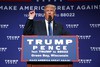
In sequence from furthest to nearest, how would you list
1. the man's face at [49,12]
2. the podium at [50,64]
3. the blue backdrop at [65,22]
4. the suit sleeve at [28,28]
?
1. the blue backdrop at [65,22]
2. the man's face at [49,12]
3. the suit sleeve at [28,28]
4. the podium at [50,64]

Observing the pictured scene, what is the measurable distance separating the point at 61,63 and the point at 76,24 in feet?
9.79

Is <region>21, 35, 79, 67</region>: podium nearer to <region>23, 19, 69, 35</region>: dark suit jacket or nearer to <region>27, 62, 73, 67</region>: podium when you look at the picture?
<region>27, 62, 73, 67</region>: podium

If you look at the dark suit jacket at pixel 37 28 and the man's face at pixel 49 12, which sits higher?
the man's face at pixel 49 12

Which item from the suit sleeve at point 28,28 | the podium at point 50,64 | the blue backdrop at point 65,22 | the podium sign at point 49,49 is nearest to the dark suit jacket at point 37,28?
the suit sleeve at point 28,28

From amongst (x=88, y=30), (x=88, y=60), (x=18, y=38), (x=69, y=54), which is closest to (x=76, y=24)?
(x=88, y=30)

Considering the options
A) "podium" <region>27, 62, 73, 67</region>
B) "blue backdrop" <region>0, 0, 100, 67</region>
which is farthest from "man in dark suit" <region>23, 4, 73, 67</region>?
"blue backdrop" <region>0, 0, 100, 67</region>

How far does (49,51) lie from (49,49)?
25mm

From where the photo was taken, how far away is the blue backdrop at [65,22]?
20.9 ft

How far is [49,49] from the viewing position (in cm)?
353

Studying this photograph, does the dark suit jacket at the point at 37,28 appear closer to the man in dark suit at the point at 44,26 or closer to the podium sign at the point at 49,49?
the man in dark suit at the point at 44,26

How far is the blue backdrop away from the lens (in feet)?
20.9

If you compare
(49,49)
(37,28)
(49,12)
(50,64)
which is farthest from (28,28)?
(50,64)

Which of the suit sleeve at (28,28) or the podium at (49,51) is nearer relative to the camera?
the podium at (49,51)

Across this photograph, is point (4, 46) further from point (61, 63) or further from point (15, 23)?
point (61, 63)
